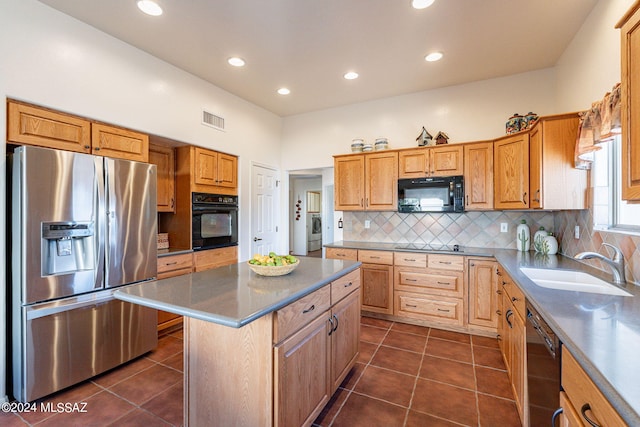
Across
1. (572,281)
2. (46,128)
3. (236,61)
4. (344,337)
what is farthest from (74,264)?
(572,281)

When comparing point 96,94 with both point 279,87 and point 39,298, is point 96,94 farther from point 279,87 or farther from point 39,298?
point 279,87

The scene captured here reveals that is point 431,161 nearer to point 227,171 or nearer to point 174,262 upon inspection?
point 227,171

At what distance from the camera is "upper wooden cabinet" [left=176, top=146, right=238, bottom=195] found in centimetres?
340

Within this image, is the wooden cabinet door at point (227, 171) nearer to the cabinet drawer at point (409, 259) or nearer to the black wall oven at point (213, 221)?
the black wall oven at point (213, 221)

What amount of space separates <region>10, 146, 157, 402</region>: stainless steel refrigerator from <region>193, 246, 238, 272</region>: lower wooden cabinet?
2.40 ft

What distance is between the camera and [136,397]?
208cm

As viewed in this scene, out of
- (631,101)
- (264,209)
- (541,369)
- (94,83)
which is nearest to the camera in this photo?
(631,101)

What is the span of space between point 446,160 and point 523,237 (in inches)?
46.2

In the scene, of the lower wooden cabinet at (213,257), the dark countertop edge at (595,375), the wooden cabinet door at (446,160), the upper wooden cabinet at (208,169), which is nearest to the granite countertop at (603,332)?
the dark countertop edge at (595,375)

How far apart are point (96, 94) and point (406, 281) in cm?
361

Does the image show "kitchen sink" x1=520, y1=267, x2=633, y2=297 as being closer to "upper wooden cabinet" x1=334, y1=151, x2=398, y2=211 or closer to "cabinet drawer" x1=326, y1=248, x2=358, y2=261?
"upper wooden cabinet" x1=334, y1=151, x2=398, y2=211

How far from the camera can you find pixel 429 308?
10.8 feet

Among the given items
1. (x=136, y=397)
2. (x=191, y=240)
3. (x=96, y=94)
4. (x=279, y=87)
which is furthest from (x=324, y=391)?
(x=279, y=87)

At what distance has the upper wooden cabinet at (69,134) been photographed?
2.07 metres
